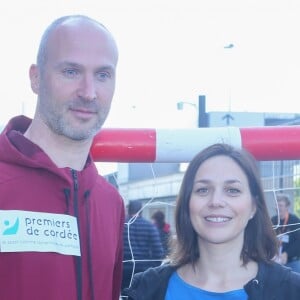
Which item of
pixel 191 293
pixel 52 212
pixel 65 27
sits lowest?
pixel 191 293

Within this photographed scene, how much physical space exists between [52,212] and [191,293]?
21.0 inches

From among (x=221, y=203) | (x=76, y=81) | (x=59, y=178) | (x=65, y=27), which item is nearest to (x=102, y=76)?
(x=76, y=81)

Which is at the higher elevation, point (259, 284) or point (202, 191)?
point (202, 191)

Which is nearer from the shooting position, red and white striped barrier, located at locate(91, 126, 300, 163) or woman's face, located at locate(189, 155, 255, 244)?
woman's face, located at locate(189, 155, 255, 244)

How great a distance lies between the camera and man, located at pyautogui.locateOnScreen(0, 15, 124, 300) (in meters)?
1.81

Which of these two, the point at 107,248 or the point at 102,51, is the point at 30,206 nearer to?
the point at 107,248

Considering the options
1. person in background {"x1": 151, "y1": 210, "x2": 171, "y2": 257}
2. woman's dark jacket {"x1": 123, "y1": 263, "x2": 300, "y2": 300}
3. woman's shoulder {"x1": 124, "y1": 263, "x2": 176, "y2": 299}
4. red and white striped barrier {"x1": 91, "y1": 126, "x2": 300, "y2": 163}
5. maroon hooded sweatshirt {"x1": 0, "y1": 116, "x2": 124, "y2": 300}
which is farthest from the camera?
person in background {"x1": 151, "y1": 210, "x2": 171, "y2": 257}

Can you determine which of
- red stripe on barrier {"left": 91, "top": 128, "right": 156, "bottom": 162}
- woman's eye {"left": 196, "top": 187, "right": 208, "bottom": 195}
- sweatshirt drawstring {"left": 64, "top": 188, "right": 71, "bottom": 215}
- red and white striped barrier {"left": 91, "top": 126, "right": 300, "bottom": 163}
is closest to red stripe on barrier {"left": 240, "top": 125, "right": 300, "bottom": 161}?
red and white striped barrier {"left": 91, "top": 126, "right": 300, "bottom": 163}

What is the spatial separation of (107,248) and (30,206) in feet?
1.03

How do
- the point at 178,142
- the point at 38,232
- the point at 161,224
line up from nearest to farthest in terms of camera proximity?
the point at 38,232
the point at 178,142
the point at 161,224

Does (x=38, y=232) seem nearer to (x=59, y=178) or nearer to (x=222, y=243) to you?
(x=59, y=178)

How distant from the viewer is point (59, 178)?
6.24 ft

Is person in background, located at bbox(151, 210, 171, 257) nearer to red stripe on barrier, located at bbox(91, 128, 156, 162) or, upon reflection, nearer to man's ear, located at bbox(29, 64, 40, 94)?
red stripe on barrier, located at bbox(91, 128, 156, 162)

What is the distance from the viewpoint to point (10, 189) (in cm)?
183
